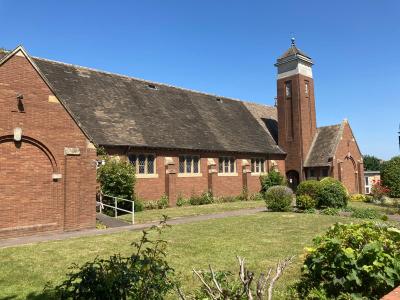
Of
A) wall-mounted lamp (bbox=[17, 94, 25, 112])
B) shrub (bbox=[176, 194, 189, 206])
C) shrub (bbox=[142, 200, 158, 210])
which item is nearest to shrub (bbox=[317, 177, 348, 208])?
shrub (bbox=[176, 194, 189, 206])

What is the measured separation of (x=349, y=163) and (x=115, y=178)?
25.7 m

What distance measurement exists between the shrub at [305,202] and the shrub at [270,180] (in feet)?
34.7

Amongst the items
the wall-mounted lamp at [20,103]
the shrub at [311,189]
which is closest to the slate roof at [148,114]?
the wall-mounted lamp at [20,103]

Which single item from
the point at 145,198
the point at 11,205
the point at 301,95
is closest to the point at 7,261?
the point at 11,205

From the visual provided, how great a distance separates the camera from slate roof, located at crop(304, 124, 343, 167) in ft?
109

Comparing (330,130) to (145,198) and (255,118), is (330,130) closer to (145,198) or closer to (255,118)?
(255,118)

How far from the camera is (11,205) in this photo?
13.6m

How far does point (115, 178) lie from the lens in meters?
20.6

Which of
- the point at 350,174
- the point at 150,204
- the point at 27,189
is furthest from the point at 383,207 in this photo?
the point at 27,189

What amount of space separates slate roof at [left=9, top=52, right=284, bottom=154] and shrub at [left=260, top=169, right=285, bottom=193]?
2.19m

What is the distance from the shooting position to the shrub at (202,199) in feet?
87.4

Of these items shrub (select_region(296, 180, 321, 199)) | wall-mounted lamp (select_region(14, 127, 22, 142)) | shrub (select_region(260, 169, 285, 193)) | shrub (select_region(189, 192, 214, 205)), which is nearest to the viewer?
wall-mounted lamp (select_region(14, 127, 22, 142))

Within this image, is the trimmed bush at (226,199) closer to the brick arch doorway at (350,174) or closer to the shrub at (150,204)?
the shrub at (150,204)

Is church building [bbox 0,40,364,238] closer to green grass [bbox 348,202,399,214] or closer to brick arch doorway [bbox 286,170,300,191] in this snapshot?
brick arch doorway [bbox 286,170,300,191]
